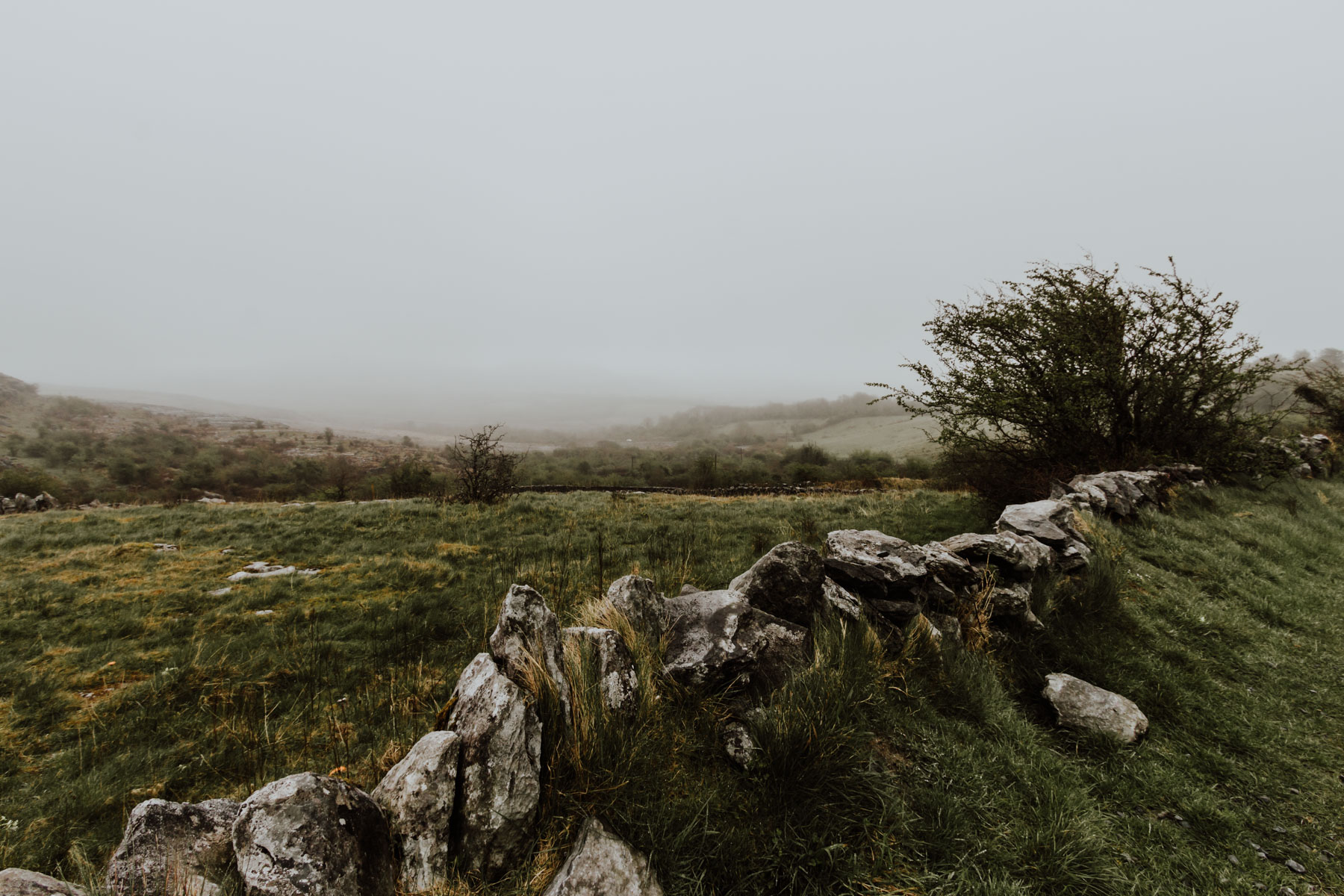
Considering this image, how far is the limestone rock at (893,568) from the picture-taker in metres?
4.25

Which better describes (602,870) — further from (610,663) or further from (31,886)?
(31,886)

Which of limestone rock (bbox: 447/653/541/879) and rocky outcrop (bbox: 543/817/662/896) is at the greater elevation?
limestone rock (bbox: 447/653/541/879)

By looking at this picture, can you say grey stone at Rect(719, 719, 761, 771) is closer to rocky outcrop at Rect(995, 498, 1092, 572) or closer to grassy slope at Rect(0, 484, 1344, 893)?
grassy slope at Rect(0, 484, 1344, 893)

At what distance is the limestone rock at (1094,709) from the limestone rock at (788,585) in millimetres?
2060

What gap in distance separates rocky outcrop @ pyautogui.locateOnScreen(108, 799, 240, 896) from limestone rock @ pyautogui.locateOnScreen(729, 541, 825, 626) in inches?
127

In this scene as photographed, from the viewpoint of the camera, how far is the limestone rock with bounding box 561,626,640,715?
2.74 m

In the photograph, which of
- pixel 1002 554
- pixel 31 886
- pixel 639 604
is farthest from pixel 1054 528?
pixel 31 886

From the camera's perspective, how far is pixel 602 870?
6.63 ft

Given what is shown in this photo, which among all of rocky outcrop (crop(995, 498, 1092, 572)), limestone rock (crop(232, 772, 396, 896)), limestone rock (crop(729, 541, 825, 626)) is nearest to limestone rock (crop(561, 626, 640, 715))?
limestone rock (crop(232, 772, 396, 896))

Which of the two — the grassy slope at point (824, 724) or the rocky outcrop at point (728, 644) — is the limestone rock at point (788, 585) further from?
the grassy slope at point (824, 724)

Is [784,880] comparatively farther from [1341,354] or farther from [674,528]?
[1341,354]

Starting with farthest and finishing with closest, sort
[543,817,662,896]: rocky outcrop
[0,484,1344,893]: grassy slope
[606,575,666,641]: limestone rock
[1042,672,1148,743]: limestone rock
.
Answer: [1042,672,1148,743]: limestone rock
[606,575,666,641]: limestone rock
[0,484,1344,893]: grassy slope
[543,817,662,896]: rocky outcrop

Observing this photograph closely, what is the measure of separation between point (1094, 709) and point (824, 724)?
2.78m

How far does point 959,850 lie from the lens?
2.36m
